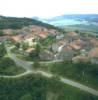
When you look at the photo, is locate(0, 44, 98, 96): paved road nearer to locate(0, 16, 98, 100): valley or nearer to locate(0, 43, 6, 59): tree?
locate(0, 16, 98, 100): valley

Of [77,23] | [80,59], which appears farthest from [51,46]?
[77,23]

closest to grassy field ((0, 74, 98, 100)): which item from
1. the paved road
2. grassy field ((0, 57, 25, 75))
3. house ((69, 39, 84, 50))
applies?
the paved road

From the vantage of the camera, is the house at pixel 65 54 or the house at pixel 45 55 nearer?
the house at pixel 45 55

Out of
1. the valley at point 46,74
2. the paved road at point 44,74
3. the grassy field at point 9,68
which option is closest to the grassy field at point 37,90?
the valley at point 46,74

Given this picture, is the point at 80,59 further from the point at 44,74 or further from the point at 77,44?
the point at 77,44

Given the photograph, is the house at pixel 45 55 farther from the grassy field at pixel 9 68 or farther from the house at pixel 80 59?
the grassy field at pixel 9 68

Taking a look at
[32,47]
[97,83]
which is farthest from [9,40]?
[97,83]

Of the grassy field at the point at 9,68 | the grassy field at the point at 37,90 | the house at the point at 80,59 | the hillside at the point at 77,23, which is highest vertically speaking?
the house at the point at 80,59
